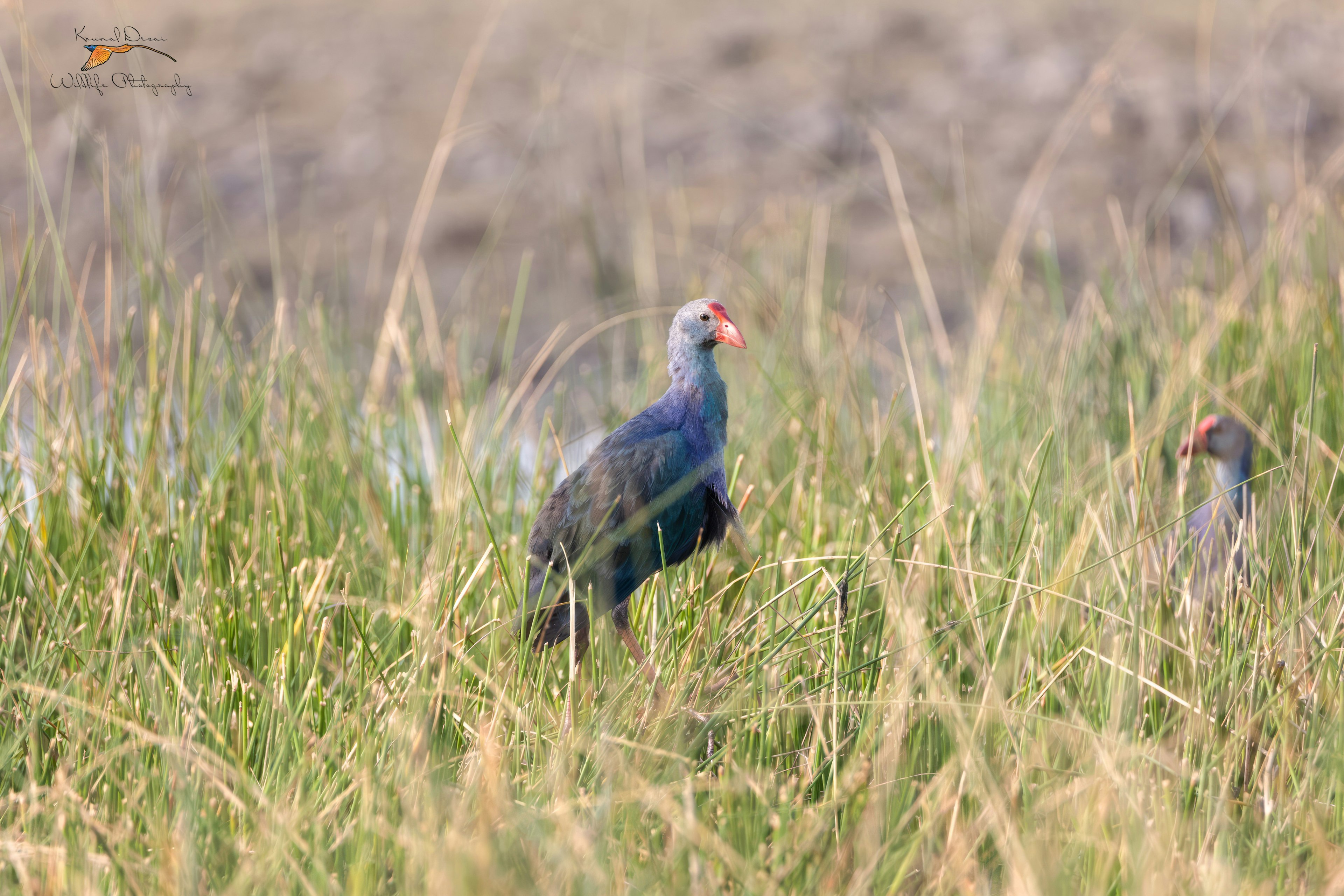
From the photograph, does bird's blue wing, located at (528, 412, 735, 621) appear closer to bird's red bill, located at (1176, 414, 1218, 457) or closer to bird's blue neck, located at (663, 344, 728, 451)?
bird's blue neck, located at (663, 344, 728, 451)

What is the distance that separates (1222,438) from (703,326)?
5.55 feet

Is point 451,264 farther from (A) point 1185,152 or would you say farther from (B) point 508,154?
(A) point 1185,152

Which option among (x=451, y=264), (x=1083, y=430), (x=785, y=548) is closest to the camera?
(x=785, y=548)

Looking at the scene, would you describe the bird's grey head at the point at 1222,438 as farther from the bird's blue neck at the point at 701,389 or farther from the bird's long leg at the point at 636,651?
the bird's long leg at the point at 636,651

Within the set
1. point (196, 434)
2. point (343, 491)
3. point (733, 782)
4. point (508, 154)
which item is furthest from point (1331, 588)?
point (508, 154)

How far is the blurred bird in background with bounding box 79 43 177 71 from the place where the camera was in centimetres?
266

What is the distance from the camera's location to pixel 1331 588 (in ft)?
6.29

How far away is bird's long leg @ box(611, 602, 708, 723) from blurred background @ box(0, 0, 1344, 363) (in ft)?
8.46

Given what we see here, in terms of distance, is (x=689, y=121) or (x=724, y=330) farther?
(x=689, y=121)

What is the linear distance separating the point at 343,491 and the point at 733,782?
1.60 metres

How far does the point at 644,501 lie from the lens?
2.21 metres

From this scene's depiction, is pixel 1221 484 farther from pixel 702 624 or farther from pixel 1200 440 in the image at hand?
pixel 702 624

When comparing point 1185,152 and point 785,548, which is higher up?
point 1185,152

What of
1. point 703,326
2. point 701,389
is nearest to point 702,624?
point 701,389
